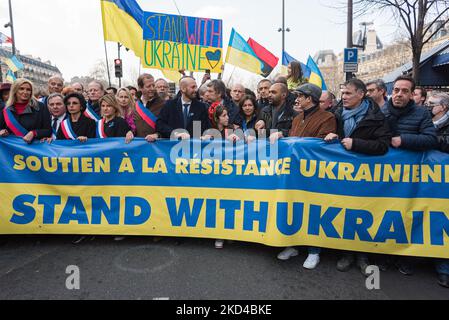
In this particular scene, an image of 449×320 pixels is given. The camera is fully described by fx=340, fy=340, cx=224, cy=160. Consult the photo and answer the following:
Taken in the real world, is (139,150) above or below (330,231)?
above

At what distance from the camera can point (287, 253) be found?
3.46 meters

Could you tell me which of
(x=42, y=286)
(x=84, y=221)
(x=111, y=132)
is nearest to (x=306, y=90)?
(x=111, y=132)

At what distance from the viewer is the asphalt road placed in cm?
280

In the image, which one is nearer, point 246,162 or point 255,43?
point 246,162

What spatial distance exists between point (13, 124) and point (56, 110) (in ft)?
1.61

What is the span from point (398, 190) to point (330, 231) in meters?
0.75

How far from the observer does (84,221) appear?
12.4ft

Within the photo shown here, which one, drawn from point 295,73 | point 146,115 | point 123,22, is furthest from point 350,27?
point 146,115

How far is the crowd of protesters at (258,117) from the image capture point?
3258 millimetres

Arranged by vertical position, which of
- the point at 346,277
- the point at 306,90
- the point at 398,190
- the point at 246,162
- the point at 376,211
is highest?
the point at 306,90

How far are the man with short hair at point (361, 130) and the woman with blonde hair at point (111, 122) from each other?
7.65 feet

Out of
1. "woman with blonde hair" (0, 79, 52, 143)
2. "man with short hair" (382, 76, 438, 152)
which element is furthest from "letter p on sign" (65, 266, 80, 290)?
"man with short hair" (382, 76, 438, 152)

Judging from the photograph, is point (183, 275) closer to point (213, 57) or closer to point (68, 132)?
point (68, 132)
